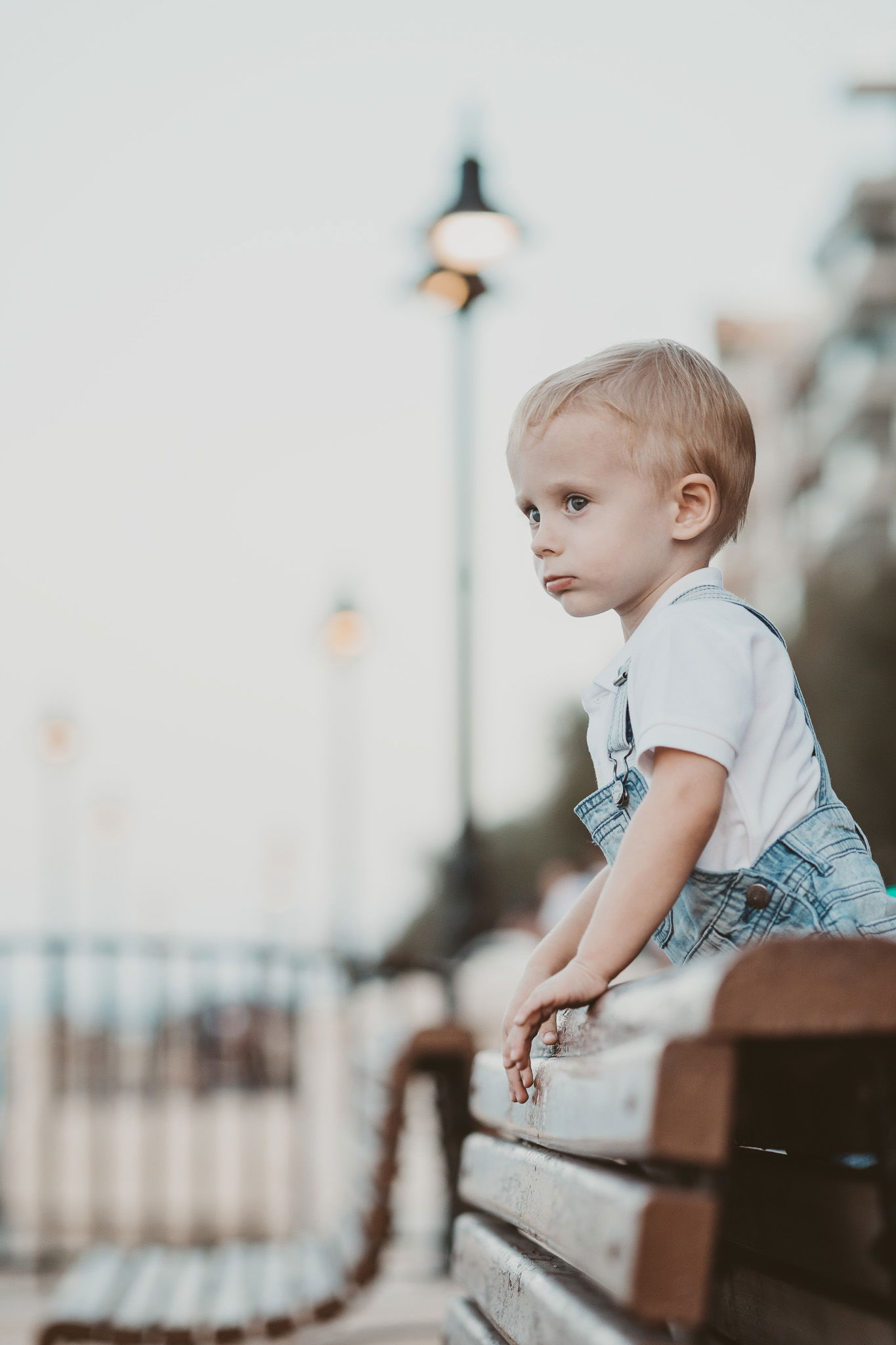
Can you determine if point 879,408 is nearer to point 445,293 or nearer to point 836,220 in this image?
point 836,220

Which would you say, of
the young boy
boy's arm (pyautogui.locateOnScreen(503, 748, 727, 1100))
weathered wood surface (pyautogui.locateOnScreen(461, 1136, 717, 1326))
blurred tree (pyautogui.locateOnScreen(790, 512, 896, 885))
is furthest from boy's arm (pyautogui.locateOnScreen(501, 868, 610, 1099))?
blurred tree (pyautogui.locateOnScreen(790, 512, 896, 885))

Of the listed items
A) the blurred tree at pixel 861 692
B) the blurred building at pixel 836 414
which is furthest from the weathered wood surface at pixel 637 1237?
the blurred building at pixel 836 414

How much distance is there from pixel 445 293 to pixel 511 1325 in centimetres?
625

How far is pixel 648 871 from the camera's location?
143cm

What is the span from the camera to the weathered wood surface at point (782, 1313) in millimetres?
1212

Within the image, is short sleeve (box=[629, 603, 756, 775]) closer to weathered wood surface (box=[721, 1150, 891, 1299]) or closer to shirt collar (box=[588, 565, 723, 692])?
shirt collar (box=[588, 565, 723, 692])

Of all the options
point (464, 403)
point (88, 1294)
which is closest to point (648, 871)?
point (88, 1294)

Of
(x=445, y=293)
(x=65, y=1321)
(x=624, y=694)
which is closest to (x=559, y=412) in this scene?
(x=624, y=694)

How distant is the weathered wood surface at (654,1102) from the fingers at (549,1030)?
22cm

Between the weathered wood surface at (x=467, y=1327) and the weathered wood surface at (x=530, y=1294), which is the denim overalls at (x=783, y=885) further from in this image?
the weathered wood surface at (x=467, y=1327)

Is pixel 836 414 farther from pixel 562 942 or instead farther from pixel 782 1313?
pixel 782 1313

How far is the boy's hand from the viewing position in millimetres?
1436

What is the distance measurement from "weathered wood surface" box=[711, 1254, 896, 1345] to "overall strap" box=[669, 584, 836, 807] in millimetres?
544

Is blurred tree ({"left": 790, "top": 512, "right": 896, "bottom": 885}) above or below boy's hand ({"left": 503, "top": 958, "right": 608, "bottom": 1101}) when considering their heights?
above
